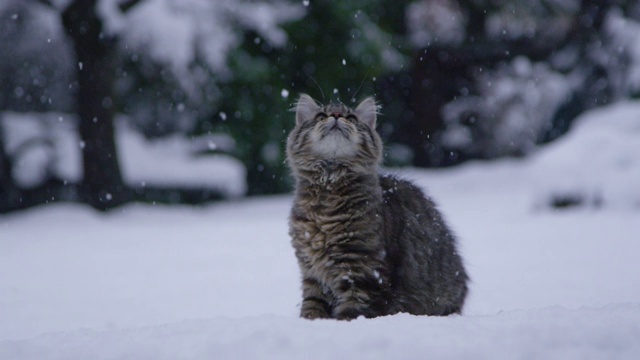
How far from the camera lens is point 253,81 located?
13844 mm

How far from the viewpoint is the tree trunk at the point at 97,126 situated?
41.8 ft

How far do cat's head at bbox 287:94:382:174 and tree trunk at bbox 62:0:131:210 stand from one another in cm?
834

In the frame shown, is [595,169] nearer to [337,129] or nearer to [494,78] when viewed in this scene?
[337,129]

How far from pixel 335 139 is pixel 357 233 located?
2.04ft

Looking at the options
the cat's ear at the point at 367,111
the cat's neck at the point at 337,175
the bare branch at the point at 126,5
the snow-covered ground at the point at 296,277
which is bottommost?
the snow-covered ground at the point at 296,277

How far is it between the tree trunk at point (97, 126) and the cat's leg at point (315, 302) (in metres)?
8.78

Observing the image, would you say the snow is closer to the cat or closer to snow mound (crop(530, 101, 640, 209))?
snow mound (crop(530, 101, 640, 209))

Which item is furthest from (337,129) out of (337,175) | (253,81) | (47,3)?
(253,81)

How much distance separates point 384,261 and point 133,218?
845cm

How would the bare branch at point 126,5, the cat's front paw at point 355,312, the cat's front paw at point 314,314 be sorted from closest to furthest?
1. the cat's front paw at point 355,312
2. the cat's front paw at point 314,314
3. the bare branch at point 126,5

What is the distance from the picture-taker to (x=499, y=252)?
893 cm

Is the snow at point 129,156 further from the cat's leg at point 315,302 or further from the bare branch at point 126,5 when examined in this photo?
the cat's leg at point 315,302

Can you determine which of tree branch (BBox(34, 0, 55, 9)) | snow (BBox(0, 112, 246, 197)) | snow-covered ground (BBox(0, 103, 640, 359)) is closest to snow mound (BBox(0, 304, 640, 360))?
snow-covered ground (BBox(0, 103, 640, 359))

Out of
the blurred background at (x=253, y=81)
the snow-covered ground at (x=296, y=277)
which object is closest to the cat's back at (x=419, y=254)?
the snow-covered ground at (x=296, y=277)
